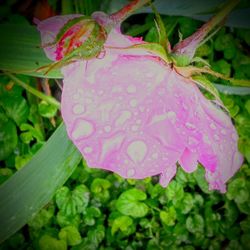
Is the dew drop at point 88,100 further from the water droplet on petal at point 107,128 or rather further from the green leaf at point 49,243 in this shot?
the green leaf at point 49,243

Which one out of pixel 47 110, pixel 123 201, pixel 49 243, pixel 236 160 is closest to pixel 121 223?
pixel 123 201

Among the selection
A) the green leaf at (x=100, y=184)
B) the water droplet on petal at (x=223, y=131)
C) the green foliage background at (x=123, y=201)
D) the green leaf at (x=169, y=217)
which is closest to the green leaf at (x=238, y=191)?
the green foliage background at (x=123, y=201)

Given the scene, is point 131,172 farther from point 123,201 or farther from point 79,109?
point 123,201

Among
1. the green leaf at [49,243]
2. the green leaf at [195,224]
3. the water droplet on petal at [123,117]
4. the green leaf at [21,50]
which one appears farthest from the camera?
the green leaf at [195,224]

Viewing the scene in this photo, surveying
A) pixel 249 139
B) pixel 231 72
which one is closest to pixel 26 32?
pixel 249 139

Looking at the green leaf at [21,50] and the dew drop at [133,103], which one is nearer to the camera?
the dew drop at [133,103]

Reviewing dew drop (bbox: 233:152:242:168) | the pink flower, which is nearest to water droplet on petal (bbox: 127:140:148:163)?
the pink flower

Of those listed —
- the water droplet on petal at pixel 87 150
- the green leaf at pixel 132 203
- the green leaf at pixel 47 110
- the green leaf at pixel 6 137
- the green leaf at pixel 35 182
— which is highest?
the water droplet on petal at pixel 87 150
